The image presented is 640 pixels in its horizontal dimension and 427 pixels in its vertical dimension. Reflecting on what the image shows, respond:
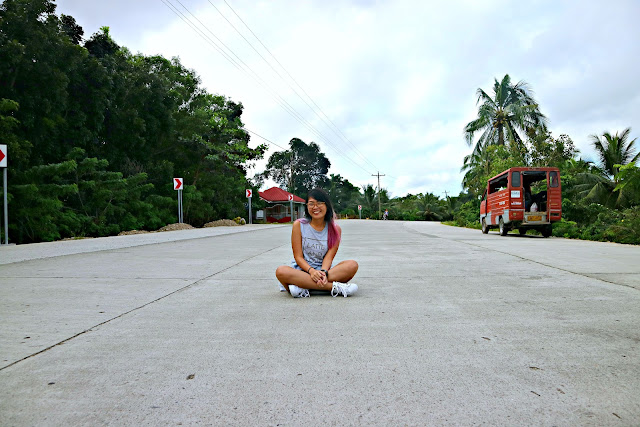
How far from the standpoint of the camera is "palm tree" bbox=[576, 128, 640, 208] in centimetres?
2405

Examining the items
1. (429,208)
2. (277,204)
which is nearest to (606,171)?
(429,208)

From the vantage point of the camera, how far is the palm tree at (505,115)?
1342 inches


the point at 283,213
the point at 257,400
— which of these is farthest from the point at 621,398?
the point at 283,213

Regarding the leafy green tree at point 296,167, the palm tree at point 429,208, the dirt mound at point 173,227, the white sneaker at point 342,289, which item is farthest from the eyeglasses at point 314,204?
the leafy green tree at point 296,167

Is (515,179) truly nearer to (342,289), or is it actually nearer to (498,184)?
(498,184)

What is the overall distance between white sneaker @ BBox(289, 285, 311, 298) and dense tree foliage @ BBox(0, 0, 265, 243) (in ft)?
44.9

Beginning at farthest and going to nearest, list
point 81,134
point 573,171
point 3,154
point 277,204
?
point 277,204, point 573,171, point 81,134, point 3,154

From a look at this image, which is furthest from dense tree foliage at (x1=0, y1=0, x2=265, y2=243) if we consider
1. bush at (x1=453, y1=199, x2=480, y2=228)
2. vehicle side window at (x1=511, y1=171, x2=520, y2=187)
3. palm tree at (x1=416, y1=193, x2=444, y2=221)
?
palm tree at (x1=416, y1=193, x2=444, y2=221)

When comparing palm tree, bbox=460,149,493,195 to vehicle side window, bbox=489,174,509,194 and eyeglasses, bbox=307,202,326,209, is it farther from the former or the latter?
eyeglasses, bbox=307,202,326,209

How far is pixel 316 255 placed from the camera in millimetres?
5523

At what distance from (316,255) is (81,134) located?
18.0 meters

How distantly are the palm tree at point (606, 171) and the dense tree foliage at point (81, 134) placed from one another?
885 inches

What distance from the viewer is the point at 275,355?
3.23 meters

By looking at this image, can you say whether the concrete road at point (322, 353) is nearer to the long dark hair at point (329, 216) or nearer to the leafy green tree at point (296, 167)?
the long dark hair at point (329, 216)
